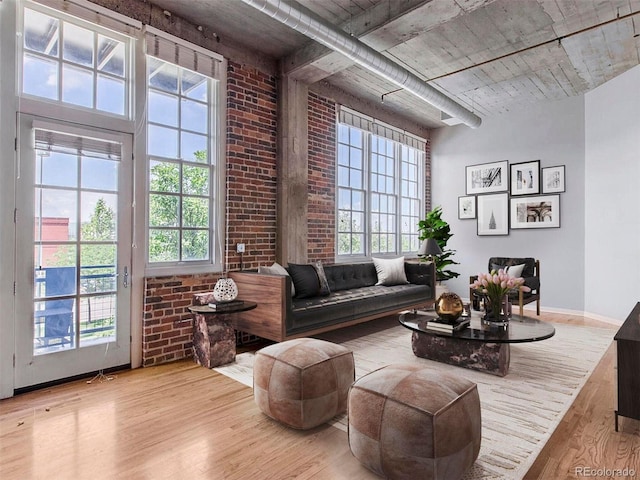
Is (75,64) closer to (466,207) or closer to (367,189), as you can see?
(367,189)

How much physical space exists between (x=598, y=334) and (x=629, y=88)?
3219 millimetres

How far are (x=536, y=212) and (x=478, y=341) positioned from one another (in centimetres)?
430

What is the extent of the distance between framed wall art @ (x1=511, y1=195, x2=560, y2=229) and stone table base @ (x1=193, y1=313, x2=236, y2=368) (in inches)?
207

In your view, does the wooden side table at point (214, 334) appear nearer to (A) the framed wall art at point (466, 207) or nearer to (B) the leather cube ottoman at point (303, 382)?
(B) the leather cube ottoman at point (303, 382)

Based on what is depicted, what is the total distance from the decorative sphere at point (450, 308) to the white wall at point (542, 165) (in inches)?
151

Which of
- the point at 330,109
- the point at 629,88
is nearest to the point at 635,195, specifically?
the point at 629,88

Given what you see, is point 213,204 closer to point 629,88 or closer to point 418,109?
point 418,109

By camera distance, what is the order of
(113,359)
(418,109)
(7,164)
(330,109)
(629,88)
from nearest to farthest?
(7,164), (113,359), (629,88), (330,109), (418,109)

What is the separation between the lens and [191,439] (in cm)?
222

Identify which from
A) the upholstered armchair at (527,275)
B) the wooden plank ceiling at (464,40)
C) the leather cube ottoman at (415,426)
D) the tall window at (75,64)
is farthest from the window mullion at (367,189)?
the leather cube ottoman at (415,426)

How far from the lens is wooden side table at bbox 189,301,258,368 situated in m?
3.46

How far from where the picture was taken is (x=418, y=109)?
6.59 meters

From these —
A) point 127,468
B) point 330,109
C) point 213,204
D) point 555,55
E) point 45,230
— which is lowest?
point 127,468

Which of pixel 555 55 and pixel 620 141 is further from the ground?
pixel 555 55
